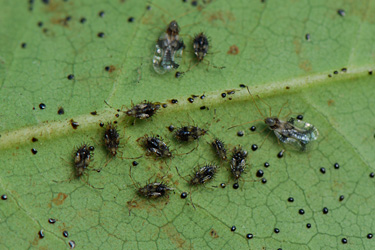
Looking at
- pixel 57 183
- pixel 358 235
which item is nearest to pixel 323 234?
pixel 358 235

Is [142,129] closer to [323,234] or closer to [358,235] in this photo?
[323,234]

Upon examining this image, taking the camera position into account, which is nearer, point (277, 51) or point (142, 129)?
Result: point (142, 129)

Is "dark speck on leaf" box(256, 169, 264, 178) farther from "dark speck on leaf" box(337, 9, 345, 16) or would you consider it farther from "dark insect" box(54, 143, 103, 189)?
"dark speck on leaf" box(337, 9, 345, 16)

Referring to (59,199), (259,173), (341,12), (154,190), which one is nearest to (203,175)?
(154,190)

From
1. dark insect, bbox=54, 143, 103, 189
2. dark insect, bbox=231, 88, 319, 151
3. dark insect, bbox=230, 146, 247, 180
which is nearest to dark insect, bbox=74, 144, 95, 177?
dark insect, bbox=54, 143, 103, 189

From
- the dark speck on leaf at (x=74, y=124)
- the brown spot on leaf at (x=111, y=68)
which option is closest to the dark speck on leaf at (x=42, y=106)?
the dark speck on leaf at (x=74, y=124)
